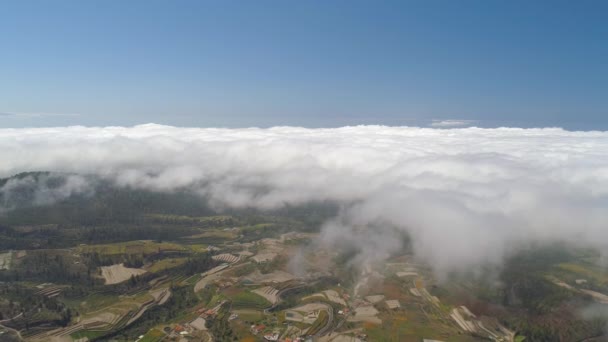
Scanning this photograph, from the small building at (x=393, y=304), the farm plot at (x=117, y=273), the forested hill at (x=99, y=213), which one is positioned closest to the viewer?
the small building at (x=393, y=304)

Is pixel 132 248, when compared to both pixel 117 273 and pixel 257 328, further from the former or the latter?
pixel 257 328

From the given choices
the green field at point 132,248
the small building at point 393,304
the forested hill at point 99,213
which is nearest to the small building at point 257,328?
the small building at point 393,304

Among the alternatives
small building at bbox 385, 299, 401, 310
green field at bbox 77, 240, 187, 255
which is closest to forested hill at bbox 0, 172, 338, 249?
green field at bbox 77, 240, 187, 255

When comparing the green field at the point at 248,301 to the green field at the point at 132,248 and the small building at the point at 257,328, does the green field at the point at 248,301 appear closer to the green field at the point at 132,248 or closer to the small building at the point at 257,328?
the small building at the point at 257,328

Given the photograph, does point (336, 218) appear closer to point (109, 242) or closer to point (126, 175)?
point (109, 242)

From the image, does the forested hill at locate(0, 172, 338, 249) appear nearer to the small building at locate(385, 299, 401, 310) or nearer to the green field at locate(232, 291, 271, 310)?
the green field at locate(232, 291, 271, 310)

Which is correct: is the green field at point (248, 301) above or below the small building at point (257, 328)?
below

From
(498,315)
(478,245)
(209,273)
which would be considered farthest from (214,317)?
(478,245)

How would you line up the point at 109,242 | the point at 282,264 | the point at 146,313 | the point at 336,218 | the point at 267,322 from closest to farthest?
the point at 267,322, the point at 146,313, the point at 282,264, the point at 109,242, the point at 336,218

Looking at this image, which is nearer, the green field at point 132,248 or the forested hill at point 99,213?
the green field at point 132,248

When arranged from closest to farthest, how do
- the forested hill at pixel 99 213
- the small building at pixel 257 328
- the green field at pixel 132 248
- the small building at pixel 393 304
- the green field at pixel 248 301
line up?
1. the small building at pixel 257 328
2. the small building at pixel 393 304
3. the green field at pixel 248 301
4. the green field at pixel 132 248
5. the forested hill at pixel 99 213

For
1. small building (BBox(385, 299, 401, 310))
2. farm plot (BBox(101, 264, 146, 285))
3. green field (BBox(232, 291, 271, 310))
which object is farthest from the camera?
farm plot (BBox(101, 264, 146, 285))
